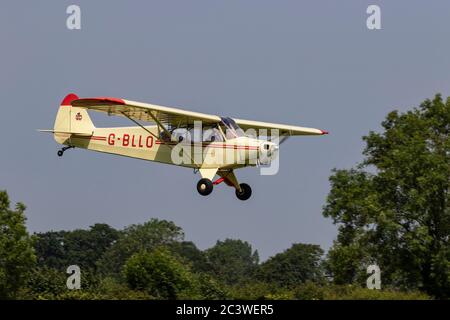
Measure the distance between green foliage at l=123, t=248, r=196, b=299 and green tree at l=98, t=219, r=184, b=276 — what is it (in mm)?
48737

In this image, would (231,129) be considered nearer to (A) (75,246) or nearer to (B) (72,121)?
(B) (72,121)

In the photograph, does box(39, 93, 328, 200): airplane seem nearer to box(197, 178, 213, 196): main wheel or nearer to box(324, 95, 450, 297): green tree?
box(197, 178, 213, 196): main wheel

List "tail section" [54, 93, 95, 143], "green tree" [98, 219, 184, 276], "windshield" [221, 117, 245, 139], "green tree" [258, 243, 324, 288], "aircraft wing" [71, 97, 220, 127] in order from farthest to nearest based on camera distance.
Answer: "green tree" [98, 219, 184, 276] → "green tree" [258, 243, 324, 288] → "tail section" [54, 93, 95, 143] → "windshield" [221, 117, 245, 139] → "aircraft wing" [71, 97, 220, 127]

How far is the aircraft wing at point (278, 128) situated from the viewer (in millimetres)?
34062

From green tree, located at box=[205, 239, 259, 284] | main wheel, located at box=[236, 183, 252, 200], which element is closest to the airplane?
main wheel, located at box=[236, 183, 252, 200]

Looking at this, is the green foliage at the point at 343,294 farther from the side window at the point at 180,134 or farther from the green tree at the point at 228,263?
the green tree at the point at 228,263

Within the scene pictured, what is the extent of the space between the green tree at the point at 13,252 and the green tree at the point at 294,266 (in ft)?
123

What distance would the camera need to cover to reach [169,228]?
94312mm

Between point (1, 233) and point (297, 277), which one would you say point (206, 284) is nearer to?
point (1, 233)

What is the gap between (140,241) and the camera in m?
95.1

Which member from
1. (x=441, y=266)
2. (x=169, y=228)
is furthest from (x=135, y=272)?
(x=169, y=228)

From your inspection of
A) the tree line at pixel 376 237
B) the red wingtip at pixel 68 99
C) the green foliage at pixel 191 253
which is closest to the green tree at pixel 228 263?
the green foliage at pixel 191 253

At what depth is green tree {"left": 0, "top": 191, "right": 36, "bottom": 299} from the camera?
136ft

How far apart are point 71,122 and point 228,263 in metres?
73.0
